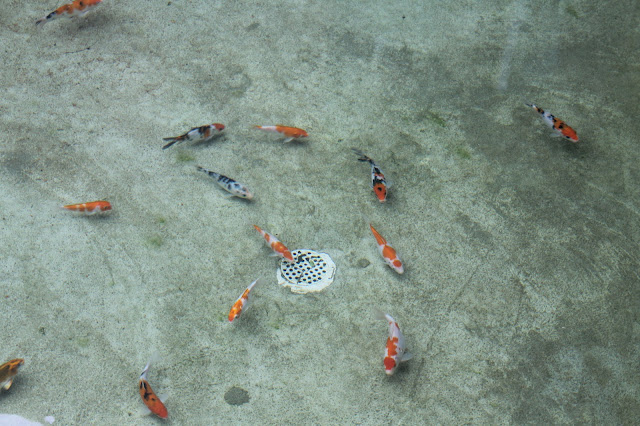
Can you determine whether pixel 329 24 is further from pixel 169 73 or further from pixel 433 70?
pixel 169 73

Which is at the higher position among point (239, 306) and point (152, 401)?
point (239, 306)

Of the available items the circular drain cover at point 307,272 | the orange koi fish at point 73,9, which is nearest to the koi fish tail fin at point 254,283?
the circular drain cover at point 307,272

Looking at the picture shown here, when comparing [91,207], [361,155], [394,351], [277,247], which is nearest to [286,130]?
[361,155]

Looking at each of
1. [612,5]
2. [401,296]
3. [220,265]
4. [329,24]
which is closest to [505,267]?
[401,296]

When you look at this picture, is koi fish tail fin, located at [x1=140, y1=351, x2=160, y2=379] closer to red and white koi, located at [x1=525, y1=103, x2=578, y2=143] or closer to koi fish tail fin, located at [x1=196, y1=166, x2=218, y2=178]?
koi fish tail fin, located at [x1=196, y1=166, x2=218, y2=178]

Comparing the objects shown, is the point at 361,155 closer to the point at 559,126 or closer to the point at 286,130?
the point at 286,130
